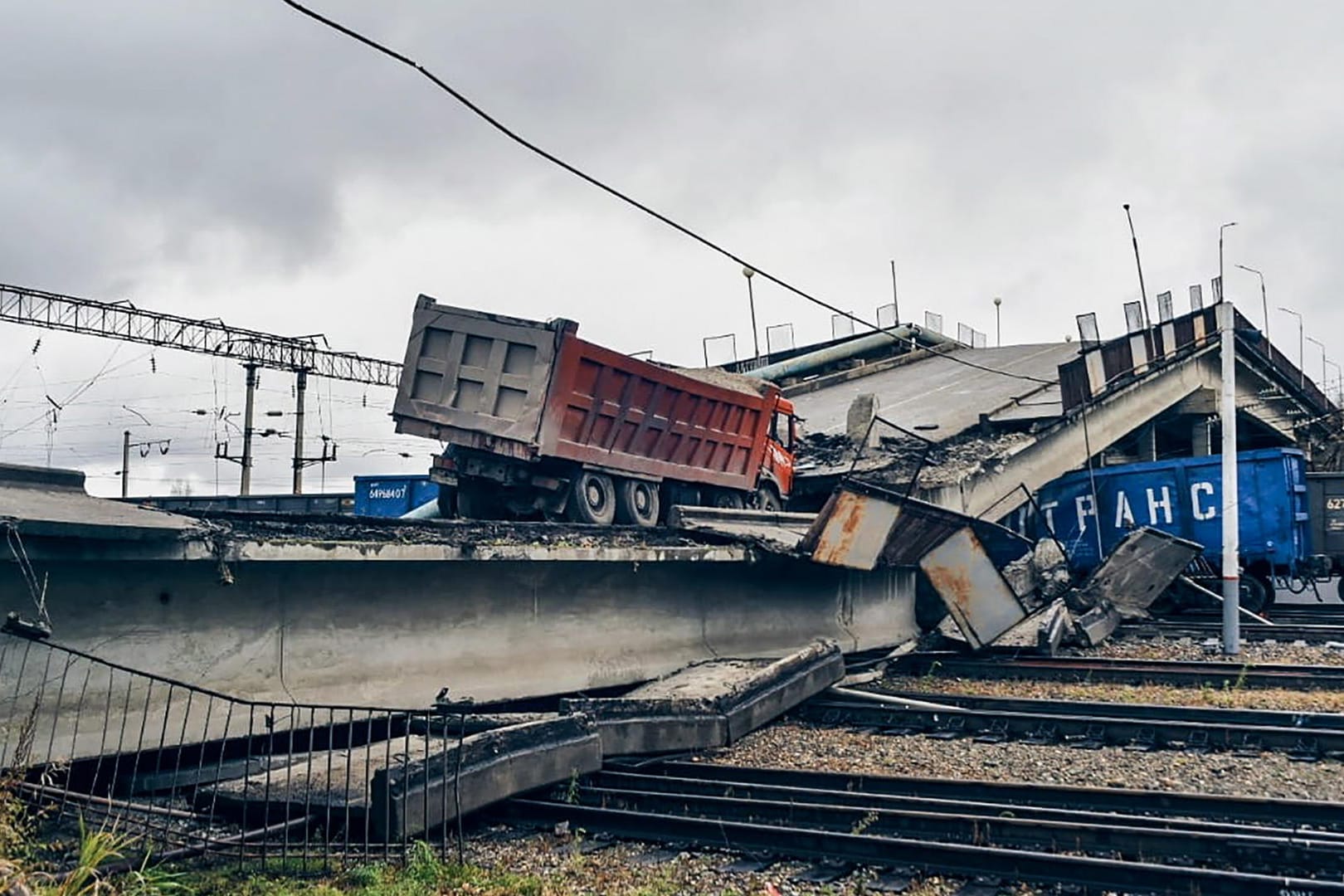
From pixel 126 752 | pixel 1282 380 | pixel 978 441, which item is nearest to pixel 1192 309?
pixel 1282 380

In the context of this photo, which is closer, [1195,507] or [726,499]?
[726,499]

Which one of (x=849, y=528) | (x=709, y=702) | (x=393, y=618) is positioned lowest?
(x=709, y=702)

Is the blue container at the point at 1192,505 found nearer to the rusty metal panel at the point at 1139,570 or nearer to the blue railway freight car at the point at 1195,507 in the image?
the blue railway freight car at the point at 1195,507

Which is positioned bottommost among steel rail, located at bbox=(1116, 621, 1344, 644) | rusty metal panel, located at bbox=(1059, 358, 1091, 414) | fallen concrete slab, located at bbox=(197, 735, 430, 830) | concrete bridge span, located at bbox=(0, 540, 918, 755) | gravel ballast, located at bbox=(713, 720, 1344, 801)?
gravel ballast, located at bbox=(713, 720, 1344, 801)

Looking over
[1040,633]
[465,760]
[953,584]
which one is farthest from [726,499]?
[465,760]

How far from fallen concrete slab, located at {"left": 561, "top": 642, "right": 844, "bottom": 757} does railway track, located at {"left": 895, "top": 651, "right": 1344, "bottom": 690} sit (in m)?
2.69

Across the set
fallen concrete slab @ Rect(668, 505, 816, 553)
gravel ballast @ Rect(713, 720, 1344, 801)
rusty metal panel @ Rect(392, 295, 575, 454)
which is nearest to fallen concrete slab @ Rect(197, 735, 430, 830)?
gravel ballast @ Rect(713, 720, 1344, 801)

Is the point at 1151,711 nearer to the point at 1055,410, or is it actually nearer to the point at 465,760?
the point at 465,760

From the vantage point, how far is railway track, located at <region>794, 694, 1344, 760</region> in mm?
9562

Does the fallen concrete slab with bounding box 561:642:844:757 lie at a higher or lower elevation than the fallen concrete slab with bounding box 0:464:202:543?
lower

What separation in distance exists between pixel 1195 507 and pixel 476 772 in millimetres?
17826

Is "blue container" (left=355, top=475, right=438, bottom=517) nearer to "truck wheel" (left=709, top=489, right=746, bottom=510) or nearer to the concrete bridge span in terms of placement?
"truck wheel" (left=709, top=489, right=746, bottom=510)

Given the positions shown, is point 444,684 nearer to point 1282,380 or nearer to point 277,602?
point 277,602

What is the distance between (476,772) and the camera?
721cm
